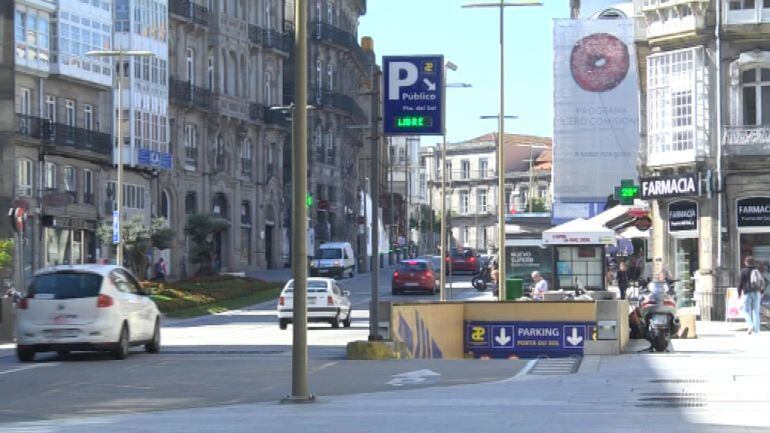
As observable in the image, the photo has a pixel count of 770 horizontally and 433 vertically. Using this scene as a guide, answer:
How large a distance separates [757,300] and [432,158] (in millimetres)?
154449

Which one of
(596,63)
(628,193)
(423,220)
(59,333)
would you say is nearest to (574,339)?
(59,333)

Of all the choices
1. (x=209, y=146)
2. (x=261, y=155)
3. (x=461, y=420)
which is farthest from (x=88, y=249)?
(x=461, y=420)

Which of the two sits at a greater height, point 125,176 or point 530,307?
point 125,176

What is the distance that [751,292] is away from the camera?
3666 centimetres

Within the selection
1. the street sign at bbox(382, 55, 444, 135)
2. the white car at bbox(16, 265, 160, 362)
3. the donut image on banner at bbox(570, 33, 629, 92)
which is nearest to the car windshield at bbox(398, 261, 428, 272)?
the donut image on banner at bbox(570, 33, 629, 92)

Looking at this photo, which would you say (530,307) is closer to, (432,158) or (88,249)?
(88,249)

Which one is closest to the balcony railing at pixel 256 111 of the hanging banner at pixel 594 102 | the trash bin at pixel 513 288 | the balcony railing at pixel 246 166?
the balcony railing at pixel 246 166

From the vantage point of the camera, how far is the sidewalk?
14828 millimetres

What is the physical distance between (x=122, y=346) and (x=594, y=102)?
160ft

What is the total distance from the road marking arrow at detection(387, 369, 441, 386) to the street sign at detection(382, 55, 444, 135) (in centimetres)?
561

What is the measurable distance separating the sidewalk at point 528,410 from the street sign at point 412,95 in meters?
6.16

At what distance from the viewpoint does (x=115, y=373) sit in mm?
23391

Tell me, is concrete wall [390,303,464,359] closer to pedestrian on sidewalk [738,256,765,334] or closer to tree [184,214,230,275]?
pedestrian on sidewalk [738,256,765,334]

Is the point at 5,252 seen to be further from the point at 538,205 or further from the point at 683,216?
the point at 538,205
